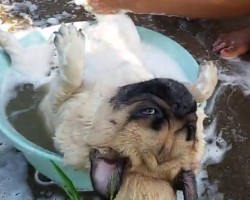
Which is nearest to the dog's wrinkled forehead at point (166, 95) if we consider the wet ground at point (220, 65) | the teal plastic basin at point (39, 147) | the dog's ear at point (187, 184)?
the dog's ear at point (187, 184)

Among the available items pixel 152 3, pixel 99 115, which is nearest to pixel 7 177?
pixel 99 115

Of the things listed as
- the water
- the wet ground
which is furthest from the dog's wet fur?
the wet ground

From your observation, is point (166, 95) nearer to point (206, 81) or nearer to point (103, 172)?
point (103, 172)

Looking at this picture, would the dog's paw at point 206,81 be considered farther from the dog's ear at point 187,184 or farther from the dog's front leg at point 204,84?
the dog's ear at point 187,184

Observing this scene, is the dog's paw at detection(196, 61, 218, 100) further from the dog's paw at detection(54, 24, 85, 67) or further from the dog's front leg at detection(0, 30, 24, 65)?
the dog's front leg at detection(0, 30, 24, 65)

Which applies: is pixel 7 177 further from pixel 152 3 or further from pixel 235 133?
pixel 152 3

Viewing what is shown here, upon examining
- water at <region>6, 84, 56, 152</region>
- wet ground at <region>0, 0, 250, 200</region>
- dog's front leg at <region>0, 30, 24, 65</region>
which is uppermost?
dog's front leg at <region>0, 30, 24, 65</region>

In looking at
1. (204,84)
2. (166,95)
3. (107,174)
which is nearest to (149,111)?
(166,95)
